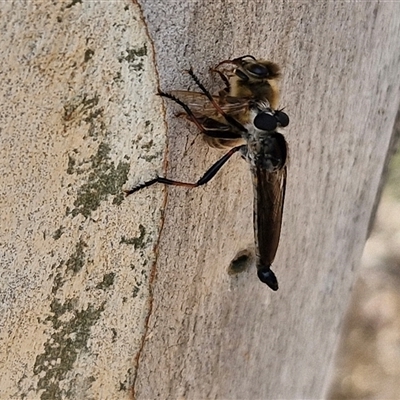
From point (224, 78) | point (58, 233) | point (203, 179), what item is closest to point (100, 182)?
point (58, 233)

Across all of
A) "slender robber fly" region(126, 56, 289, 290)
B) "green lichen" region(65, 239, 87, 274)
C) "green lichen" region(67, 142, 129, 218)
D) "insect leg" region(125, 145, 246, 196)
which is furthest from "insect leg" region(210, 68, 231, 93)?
"green lichen" region(65, 239, 87, 274)

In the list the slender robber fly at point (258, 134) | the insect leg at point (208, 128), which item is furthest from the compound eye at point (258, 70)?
the insect leg at point (208, 128)

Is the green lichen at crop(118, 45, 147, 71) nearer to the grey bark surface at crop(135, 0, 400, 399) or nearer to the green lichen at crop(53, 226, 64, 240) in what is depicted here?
the grey bark surface at crop(135, 0, 400, 399)

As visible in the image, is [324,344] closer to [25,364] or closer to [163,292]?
[163,292]

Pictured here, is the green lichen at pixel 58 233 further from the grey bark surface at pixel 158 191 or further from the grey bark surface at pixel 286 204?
the grey bark surface at pixel 286 204

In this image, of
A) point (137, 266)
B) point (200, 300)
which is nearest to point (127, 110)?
point (137, 266)
